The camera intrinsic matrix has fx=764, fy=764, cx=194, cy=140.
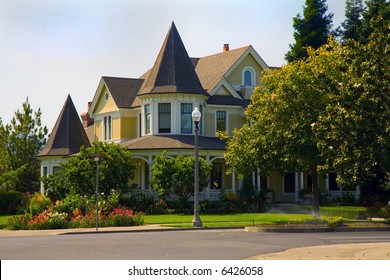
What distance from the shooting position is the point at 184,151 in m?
49.0

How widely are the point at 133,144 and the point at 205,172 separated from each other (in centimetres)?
695

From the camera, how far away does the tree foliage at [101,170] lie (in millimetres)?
46125

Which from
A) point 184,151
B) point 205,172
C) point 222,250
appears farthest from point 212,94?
point 222,250

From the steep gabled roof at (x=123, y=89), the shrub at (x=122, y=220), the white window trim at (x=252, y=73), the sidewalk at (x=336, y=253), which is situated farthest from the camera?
the steep gabled roof at (x=123, y=89)

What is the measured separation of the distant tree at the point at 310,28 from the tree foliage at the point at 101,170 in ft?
49.0

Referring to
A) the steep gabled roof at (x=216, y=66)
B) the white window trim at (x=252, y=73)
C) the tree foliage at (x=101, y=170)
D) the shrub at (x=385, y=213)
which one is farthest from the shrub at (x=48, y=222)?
the white window trim at (x=252, y=73)

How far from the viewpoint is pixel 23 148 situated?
2596 inches

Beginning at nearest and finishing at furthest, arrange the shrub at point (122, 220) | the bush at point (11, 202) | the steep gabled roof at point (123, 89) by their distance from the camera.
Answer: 1. the shrub at point (122, 220)
2. the bush at point (11, 202)
3. the steep gabled roof at point (123, 89)

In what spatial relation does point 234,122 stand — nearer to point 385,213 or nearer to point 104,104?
point 104,104

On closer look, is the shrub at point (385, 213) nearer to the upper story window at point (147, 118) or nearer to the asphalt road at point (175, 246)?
the asphalt road at point (175, 246)

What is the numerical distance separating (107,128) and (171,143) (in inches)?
423

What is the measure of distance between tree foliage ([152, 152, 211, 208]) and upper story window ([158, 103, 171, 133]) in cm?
587

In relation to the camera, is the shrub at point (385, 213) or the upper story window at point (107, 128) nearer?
the shrub at point (385, 213)

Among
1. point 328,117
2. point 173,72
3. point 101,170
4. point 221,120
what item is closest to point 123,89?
point 173,72
